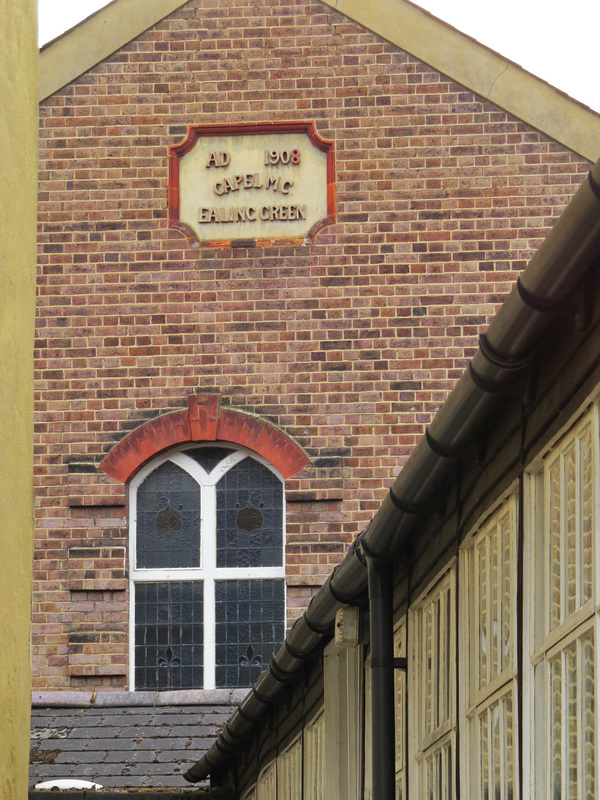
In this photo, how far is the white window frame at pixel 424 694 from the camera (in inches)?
257

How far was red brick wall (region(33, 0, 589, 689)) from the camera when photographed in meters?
14.4

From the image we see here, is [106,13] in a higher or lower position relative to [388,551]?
higher

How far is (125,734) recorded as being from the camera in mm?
13602

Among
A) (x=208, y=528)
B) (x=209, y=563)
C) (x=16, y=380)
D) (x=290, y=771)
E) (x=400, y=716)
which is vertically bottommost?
(x=290, y=771)

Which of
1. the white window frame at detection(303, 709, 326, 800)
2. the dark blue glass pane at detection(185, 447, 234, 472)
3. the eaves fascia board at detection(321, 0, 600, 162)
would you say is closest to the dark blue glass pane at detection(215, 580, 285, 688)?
the dark blue glass pane at detection(185, 447, 234, 472)

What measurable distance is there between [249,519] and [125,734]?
7.29 ft

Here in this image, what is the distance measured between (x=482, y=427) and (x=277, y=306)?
8832 mm

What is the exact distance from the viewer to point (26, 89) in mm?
6816

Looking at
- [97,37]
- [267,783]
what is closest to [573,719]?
[267,783]

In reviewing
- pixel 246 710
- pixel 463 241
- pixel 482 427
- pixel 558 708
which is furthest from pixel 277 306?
pixel 558 708

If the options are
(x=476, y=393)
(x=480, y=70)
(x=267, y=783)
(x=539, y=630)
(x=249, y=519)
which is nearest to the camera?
(x=539, y=630)

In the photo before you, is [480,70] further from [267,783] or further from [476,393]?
[476,393]

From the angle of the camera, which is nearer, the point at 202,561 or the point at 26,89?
the point at 26,89

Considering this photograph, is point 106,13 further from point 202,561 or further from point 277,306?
point 202,561
